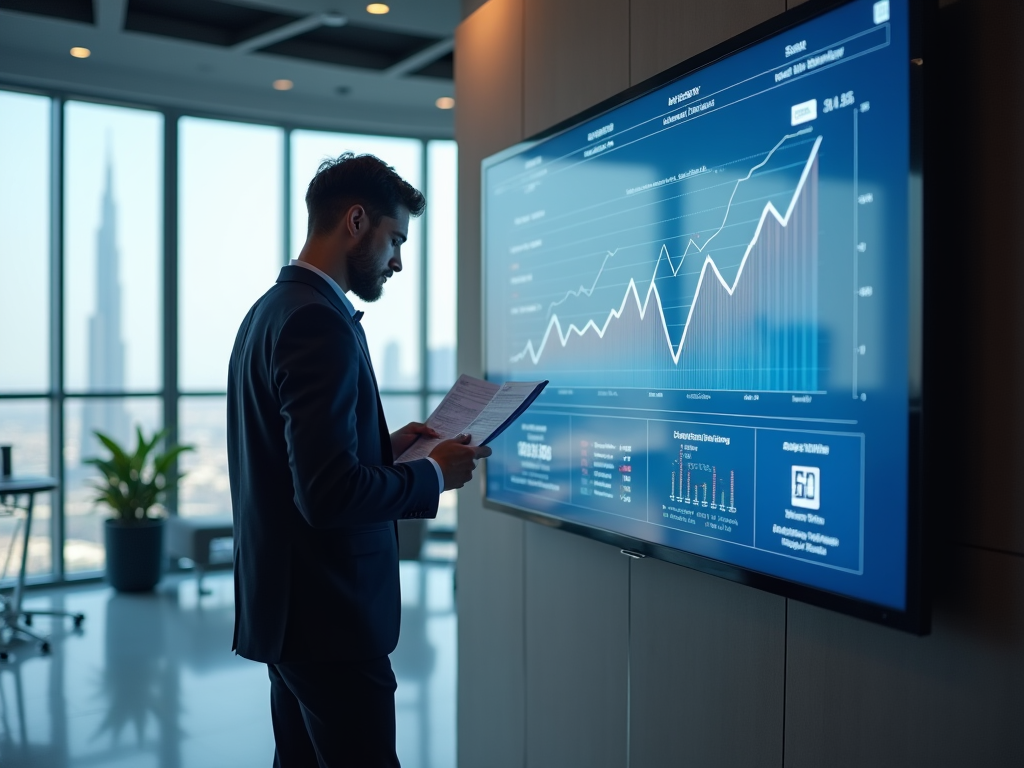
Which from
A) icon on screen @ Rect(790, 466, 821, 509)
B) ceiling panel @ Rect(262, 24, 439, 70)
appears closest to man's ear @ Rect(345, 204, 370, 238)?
icon on screen @ Rect(790, 466, 821, 509)

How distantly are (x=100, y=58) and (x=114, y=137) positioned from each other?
80 centimetres

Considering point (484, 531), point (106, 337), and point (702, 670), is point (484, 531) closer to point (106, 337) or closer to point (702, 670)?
point (702, 670)

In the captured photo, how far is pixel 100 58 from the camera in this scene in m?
6.23

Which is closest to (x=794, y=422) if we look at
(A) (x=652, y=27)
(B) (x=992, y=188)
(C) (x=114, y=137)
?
(B) (x=992, y=188)

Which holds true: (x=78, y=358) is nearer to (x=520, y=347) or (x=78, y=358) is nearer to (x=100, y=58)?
(x=100, y=58)

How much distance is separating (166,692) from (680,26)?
154 inches

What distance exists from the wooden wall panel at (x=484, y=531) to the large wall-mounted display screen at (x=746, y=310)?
0.48 metres

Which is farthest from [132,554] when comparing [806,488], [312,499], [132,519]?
[806,488]

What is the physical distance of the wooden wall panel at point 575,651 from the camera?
2389mm

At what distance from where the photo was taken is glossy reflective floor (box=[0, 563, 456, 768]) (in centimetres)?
348

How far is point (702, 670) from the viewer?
81.0 inches

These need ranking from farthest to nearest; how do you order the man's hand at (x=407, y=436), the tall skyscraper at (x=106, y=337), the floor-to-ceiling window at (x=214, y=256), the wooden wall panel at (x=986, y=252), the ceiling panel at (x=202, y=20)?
the floor-to-ceiling window at (x=214, y=256) → the tall skyscraper at (x=106, y=337) → the ceiling panel at (x=202, y=20) → the man's hand at (x=407, y=436) → the wooden wall panel at (x=986, y=252)

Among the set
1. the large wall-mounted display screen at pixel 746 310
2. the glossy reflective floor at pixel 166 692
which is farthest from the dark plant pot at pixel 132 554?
the large wall-mounted display screen at pixel 746 310

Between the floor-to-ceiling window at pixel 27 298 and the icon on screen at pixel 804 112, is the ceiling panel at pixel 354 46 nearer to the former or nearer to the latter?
the floor-to-ceiling window at pixel 27 298
